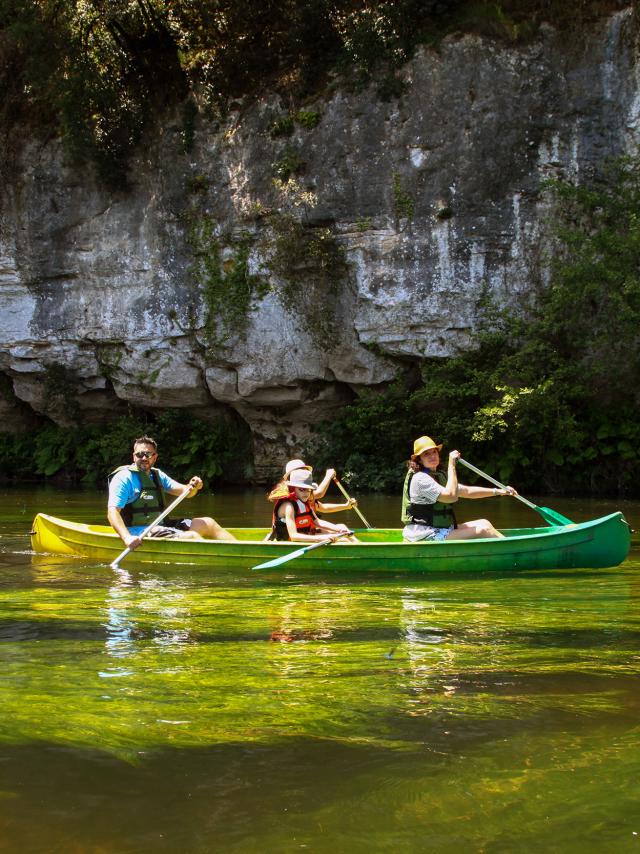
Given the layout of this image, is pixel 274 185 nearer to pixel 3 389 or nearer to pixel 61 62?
pixel 61 62

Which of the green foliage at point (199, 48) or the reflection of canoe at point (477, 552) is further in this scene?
the green foliage at point (199, 48)

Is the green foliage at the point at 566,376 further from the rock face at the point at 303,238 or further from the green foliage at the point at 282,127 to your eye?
the green foliage at the point at 282,127

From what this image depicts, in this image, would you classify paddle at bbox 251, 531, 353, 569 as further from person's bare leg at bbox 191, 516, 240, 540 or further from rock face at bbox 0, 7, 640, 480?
rock face at bbox 0, 7, 640, 480

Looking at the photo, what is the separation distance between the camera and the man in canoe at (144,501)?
886cm

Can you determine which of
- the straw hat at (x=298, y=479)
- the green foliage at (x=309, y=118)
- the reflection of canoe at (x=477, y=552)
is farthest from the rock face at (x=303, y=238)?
the reflection of canoe at (x=477, y=552)

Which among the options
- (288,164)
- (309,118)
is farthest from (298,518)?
(309,118)

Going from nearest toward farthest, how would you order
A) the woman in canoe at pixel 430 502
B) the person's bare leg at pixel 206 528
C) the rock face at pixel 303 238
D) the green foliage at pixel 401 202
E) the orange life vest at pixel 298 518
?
the woman in canoe at pixel 430 502, the orange life vest at pixel 298 518, the person's bare leg at pixel 206 528, the rock face at pixel 303 238, the green foliage at pixel 401 202

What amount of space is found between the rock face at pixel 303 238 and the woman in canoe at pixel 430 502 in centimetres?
947

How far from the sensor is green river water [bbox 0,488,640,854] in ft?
8.91

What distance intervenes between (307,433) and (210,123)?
6721 millimetres

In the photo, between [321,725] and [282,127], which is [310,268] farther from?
[321,725]

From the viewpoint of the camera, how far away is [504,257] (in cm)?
1730

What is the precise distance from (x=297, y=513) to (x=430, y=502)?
4.18 feet

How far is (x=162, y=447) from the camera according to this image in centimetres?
2078
